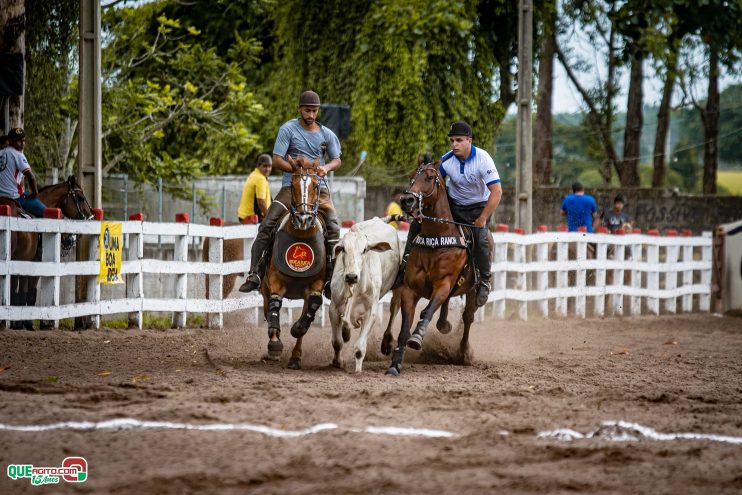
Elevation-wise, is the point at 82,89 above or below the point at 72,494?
above

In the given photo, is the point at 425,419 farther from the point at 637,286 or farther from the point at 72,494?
the point at 637,286

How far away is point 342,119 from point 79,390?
37.8ft

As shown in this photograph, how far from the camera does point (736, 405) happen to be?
8734 mm

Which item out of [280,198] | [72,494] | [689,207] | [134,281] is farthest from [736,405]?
[689,207]

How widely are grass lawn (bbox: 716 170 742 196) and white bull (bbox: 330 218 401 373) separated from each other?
8247cm

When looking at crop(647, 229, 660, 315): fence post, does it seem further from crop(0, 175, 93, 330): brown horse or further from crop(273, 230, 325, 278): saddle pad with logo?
crop(273, 230, 325, 278): saddle pad with logo

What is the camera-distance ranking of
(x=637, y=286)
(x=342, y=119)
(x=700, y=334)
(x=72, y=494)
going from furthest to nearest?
(x=637, y=286)
(x=342, y=119)
(x=700, y=334)
(x=72, y=494)

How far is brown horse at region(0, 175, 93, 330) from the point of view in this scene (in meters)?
13.0

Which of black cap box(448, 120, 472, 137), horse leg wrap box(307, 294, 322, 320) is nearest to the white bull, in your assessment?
horse leg wrap box(307, 294, 322, 320)

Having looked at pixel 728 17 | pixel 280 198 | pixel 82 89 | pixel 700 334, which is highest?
pixel 728 17

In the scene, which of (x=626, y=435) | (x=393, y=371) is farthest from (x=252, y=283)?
(x=626, y=435)

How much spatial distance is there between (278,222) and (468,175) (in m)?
2.03

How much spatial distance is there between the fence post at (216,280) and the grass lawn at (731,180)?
79.6 m

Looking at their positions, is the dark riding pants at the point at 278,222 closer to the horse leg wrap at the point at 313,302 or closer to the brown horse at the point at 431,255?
the horse leg wrap at the point at 313,302
